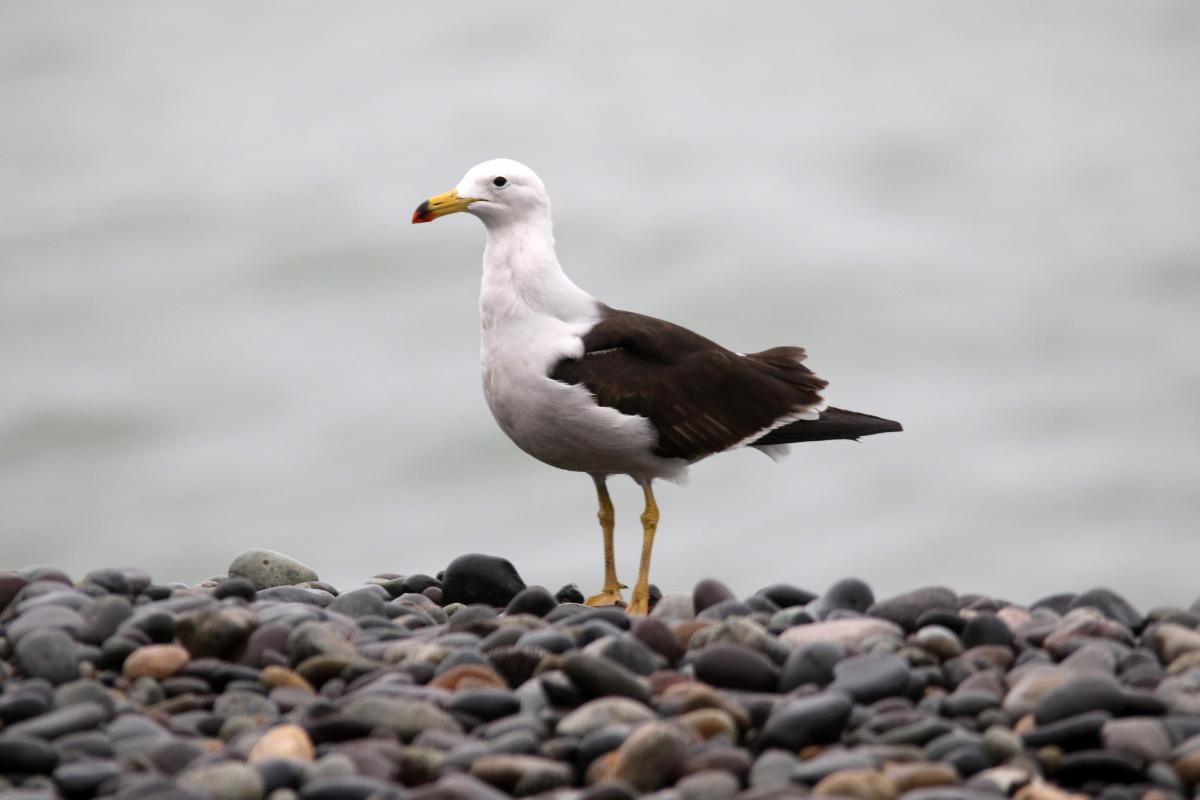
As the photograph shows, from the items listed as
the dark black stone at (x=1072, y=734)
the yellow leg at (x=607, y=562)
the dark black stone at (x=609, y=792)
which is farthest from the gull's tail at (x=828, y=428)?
the dark black stone at (x=609, y=792)

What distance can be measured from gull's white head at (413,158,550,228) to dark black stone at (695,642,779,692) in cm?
357

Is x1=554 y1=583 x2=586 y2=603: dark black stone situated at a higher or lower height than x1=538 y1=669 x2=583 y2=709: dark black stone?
higher

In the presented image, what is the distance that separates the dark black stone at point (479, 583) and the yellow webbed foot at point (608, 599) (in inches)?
22.5

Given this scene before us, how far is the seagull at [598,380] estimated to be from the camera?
27.6 ft

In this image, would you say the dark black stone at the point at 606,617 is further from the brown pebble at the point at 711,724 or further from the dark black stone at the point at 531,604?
the brown pebble at the point at 711,724

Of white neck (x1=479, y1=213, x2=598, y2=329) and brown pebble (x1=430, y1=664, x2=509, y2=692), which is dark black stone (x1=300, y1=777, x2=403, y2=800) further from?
white neck (x1=479, y1=213, x2=598, y2=329)

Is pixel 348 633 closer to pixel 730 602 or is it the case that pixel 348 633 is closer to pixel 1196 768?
pixel 730 602

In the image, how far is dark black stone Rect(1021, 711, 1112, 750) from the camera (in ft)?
17.5

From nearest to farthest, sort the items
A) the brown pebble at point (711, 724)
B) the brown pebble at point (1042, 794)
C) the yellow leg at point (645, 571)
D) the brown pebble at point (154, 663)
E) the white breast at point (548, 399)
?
1. the brown pebble at point (1042, 794)
2. the brown pebble at point (711, 724)
3. the brown pebble at point (154, 663)
4. the yellow leg at point (645, 571)
5. the white breast at point (548, 399)

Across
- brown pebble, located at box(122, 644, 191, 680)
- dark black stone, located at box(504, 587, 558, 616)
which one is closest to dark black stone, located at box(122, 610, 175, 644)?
brown pebble, located at box(122, 644, 191, 680)

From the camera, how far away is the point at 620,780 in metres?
5.02

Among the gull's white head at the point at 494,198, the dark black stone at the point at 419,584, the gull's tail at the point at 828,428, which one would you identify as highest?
the gull's white head at the point at 494,198

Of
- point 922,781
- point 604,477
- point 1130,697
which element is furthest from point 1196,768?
point 604,477

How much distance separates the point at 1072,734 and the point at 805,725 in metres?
0.83
